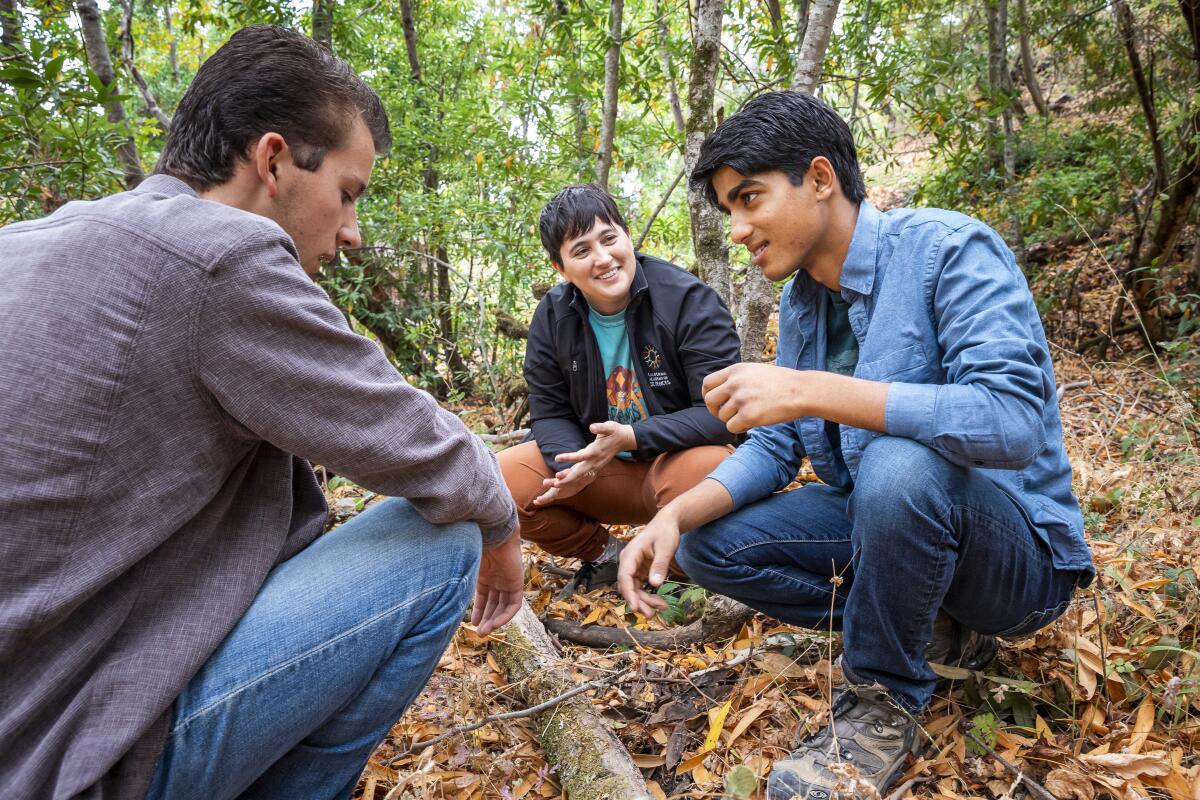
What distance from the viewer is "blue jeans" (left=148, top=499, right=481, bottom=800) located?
1424 millimetres

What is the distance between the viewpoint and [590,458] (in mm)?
2969

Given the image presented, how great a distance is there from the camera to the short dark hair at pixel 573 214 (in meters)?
3.19

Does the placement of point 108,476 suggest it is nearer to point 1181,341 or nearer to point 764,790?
point 764,790

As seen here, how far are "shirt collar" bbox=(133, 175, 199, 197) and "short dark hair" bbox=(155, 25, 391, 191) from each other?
0.14m

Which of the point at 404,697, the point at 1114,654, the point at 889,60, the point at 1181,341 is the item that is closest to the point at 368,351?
the point at 404,697

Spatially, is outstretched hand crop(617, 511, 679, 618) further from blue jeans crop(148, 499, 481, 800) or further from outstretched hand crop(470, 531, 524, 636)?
blue jeans crop(148, 499, 481, 800)

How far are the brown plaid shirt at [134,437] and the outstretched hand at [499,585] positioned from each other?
1.76ft

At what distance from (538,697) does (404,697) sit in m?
0.73

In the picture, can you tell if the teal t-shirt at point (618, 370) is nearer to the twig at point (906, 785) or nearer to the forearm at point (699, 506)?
the forearm at point (699, 506)

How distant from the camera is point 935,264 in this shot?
1.96m

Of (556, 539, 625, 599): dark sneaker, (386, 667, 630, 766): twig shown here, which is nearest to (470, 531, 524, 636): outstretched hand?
(386, 667, 630, 766): twig

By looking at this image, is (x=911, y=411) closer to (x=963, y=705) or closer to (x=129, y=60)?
(x=963, y=705)

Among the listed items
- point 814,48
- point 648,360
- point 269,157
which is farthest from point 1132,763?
point 814,48

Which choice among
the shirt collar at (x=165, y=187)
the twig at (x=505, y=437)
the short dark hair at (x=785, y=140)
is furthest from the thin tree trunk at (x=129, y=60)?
the short dark hair at (x=785, y=140)
